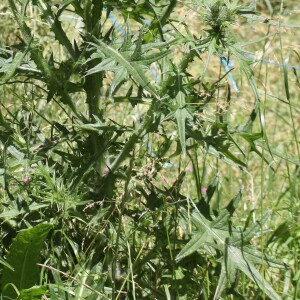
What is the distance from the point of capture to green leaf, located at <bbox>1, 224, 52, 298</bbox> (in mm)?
2154

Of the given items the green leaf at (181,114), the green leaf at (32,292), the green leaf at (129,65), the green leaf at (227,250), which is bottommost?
the green leaf at (32,292)

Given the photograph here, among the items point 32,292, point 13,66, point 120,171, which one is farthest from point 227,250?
point 13,66

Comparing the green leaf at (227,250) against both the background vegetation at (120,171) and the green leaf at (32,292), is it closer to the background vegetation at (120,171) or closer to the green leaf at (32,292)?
the background vegetation at (120,171)

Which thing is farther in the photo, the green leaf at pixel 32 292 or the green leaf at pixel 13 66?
the green leaf at pixel 32 292

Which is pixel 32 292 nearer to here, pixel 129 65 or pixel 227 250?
pixel 227 250

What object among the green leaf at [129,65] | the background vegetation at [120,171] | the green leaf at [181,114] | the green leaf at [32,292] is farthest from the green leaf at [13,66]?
the green leaf at [32,292]

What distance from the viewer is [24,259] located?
7.22 ft

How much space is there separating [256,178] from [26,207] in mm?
1689

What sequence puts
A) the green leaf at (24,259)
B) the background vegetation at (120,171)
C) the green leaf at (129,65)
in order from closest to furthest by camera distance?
1. the green leaf at (129,65)
2. the background vegetation at (120,171)
3. the green leaf at (24,259)

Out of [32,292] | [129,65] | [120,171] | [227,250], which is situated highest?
[129,65]

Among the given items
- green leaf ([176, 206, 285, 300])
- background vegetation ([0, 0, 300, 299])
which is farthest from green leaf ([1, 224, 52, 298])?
green leaf ([176, 206, 285, 300])

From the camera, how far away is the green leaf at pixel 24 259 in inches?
84.8

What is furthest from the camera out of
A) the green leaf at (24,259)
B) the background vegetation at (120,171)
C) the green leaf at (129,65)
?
the green leaf at (24,259)

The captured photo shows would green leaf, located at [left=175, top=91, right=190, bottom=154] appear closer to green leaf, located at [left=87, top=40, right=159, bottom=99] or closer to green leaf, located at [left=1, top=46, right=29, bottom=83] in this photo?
green leaf, located at [left=87, top=40, right=159, bottom=99]
